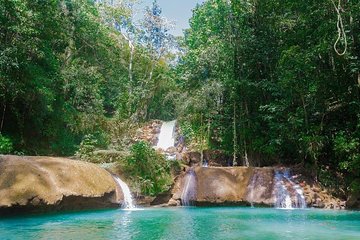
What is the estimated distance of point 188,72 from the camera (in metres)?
21.5

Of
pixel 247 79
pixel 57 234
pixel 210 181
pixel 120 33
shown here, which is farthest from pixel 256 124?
pixel 120 33

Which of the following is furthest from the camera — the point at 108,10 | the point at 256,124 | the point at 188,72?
the point at 108,10

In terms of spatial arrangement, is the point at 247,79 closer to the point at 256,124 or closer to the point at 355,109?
the point at 256,124

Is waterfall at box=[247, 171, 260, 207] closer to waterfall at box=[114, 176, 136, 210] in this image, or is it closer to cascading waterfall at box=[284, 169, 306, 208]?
cascading waterfall at box=[284, 169, 306, 208]

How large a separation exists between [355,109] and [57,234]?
11.4 metres

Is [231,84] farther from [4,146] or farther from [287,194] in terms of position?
[4,146]

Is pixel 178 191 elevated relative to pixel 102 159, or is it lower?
lower

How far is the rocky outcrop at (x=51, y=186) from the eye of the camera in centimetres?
959

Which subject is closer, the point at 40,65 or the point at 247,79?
the point at 40,65

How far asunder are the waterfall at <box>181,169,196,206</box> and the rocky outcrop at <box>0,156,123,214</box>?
291cm

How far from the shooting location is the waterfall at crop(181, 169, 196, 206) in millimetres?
14488

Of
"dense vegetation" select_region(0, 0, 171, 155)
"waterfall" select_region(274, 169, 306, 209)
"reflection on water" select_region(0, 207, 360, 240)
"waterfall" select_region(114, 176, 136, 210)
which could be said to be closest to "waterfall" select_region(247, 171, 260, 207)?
"waterfall" select_region(274, 169, 306, 209)

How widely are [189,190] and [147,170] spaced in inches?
71.4

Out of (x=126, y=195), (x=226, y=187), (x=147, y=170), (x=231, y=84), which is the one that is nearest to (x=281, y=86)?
(x=231, y=84)
